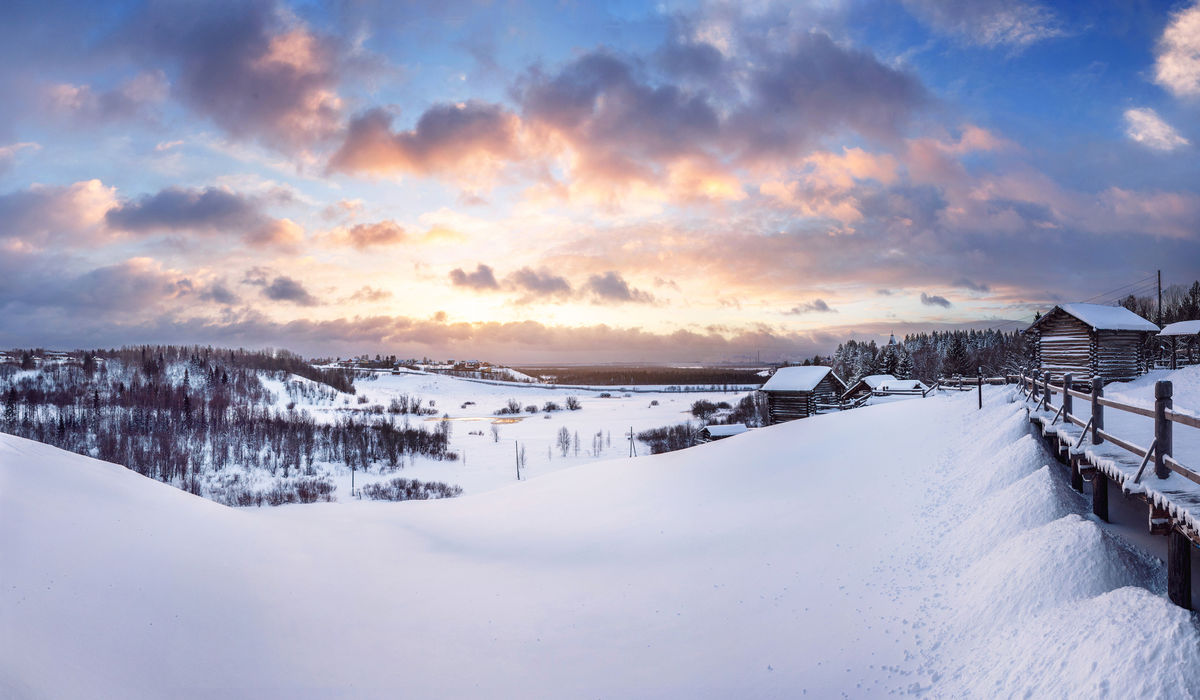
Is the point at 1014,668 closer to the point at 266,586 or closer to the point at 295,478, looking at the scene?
the point at 266,586

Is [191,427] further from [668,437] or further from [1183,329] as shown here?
[1183,329]

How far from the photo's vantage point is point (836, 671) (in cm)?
755

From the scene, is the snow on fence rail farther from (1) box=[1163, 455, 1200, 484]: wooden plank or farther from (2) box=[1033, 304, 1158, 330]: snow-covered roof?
(2) box=[1033, 304, 1158, 330]: snow-covered roof

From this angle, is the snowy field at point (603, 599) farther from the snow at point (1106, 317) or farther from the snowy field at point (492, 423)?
the snowy field at point (492, 423)

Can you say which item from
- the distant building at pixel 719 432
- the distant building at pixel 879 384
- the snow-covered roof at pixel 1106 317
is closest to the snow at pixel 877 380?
the distant building at pixel 879 384

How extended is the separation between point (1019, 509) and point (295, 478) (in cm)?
4466

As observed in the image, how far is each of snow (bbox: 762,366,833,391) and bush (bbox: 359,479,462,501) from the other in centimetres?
2211

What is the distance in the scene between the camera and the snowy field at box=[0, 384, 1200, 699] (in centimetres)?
618

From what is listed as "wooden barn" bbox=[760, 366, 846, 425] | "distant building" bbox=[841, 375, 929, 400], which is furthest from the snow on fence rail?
"distant building" bbox=[841, 375, 929, 400]

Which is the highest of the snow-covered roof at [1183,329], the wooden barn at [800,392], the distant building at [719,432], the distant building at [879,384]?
the snow-covered roof at [1183,329]

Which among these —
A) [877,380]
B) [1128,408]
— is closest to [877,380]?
[877,380]

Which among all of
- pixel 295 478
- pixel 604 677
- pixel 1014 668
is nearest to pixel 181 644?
pixel 604 677

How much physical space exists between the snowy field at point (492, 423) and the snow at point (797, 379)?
11.8m

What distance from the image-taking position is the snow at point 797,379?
115 feet
